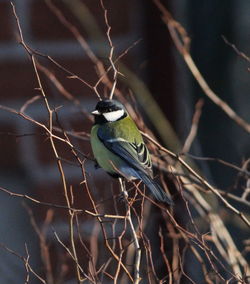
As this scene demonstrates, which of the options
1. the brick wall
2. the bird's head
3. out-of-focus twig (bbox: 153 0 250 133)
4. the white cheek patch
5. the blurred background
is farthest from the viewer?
the brick wall

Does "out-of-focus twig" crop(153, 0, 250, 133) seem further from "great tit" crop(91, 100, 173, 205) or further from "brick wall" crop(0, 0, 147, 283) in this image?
"brick wall" crop(0, 0, 147, 283)

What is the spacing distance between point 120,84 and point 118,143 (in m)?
0.55

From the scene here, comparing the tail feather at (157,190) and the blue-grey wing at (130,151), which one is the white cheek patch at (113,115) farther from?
the tail feather at (157,190)

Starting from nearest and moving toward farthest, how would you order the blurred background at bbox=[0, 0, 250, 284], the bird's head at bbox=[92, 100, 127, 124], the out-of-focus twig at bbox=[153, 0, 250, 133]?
the out-of-focus twig at bbox=[153, 0, 250, 133] < the bird's head at bbox=[92, 100, 127, 124] < the blurred background at bbox=[0, 0, 250, 284]

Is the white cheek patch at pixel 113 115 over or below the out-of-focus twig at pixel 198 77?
below

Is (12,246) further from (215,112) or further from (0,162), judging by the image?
(215,112)

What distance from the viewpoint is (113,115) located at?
2.33 metres

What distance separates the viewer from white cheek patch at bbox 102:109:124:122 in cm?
231

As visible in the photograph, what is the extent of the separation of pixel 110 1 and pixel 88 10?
8 centimetres

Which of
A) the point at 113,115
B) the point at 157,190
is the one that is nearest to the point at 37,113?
the point at 113,115

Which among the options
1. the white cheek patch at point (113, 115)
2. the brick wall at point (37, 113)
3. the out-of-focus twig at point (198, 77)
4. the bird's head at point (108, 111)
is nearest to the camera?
the out-of-focus twig at point (198, 77)

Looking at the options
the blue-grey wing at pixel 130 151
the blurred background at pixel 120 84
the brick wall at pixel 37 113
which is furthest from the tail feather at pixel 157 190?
the brick wall at pixel 37 113

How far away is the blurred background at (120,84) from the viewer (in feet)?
8.08

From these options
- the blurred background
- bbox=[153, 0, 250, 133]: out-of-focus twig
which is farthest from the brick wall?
bbox=[153, 0, 250, 133]: out-of-focus twig
